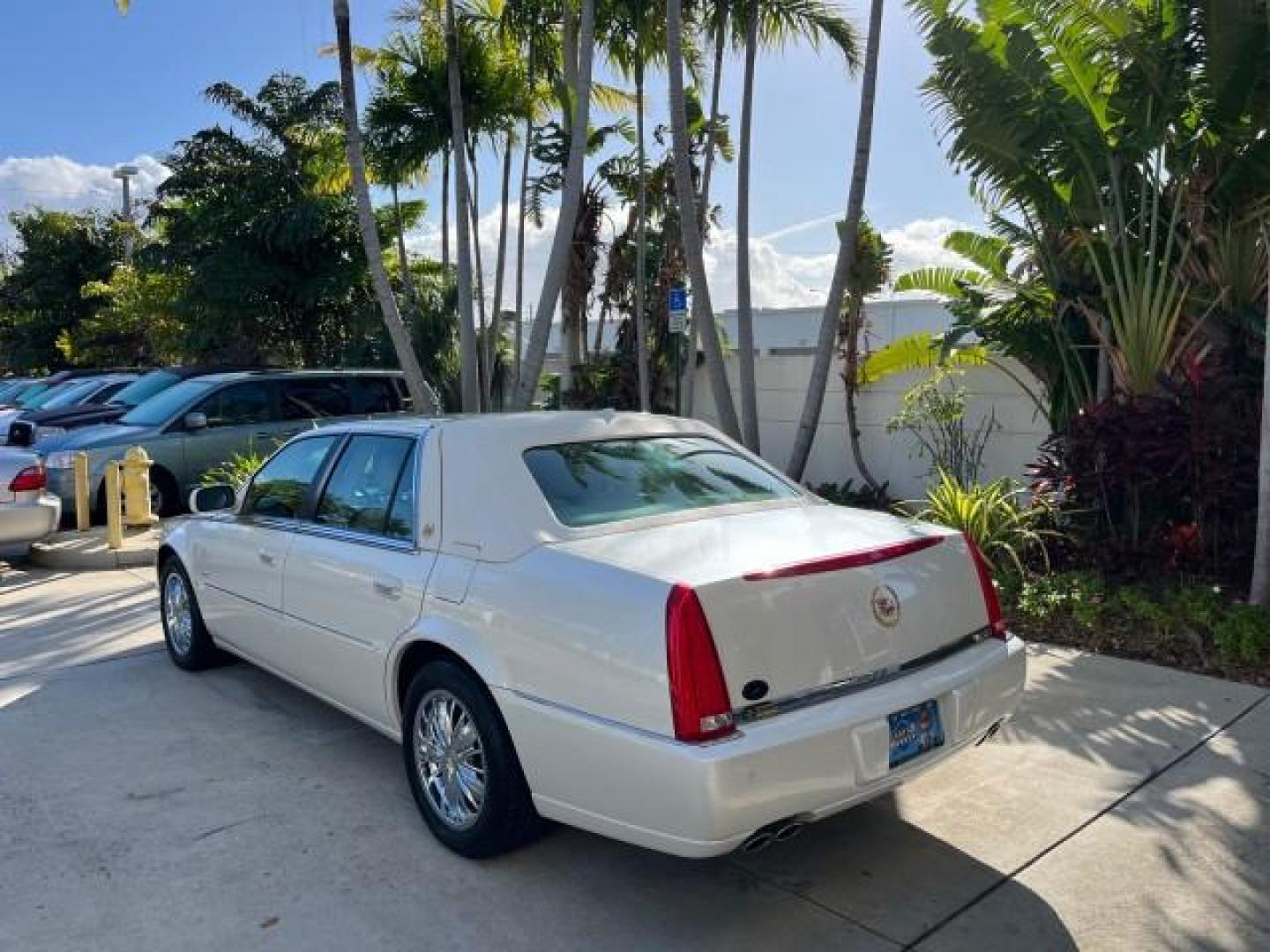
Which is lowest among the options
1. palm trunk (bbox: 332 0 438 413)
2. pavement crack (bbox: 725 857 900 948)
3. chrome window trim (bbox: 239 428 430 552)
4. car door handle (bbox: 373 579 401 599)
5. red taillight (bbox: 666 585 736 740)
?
pavement crack (bbox: 725 857 900 948)

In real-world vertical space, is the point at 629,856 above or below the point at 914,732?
below

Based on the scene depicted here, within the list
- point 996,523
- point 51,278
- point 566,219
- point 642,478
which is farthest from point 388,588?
point 51,278

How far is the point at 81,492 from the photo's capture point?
1024cm

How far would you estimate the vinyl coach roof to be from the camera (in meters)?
3.55

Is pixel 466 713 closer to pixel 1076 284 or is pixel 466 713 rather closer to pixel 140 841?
pixel 140 841

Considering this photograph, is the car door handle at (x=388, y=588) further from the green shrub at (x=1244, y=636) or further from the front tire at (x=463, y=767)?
the green shrub at (x=1244, y=636)

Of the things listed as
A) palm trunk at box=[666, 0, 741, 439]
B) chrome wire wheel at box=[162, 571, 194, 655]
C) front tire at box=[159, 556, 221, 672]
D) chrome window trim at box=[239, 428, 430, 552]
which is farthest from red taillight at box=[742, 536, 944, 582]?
palm trunk at box=[666, 0, 741, 439]

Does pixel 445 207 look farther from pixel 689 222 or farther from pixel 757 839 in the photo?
pixel 757 839

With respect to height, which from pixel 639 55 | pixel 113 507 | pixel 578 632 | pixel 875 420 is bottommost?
pixel 578 632

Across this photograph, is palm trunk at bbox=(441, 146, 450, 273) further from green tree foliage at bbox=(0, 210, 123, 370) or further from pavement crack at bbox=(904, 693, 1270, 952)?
green tree foliage at bbox=(0, 210, 123, 370)

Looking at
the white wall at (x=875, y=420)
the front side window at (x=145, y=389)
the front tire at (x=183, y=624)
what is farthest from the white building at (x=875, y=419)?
the front side window at (x=145, y=389)

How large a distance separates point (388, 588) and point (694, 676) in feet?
5.13

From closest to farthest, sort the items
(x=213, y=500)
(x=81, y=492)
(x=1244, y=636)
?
(x=1244, y=636) → (x=213, y=500) → (x=81, y=492)

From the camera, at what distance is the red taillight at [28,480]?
8477 mm
